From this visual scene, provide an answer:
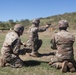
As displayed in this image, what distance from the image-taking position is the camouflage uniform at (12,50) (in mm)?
11125

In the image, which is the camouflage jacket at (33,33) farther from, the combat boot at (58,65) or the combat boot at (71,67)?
the combat boot at (71,67)

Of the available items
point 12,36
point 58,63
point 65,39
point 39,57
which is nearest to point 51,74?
point 58,63

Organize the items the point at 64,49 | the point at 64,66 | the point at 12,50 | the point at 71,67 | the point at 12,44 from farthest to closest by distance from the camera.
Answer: the point at 12,50 → the point at 12,44 → the point at 64,49 → the point at 71,67 → the point at 64,66

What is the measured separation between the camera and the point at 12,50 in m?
11.2

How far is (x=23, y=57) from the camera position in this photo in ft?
46.7

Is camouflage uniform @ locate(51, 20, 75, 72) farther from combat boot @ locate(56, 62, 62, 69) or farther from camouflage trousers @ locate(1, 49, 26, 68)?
camouflage trousers @ locate(1, 49, 26, 68)

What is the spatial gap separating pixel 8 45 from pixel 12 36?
0.37 m

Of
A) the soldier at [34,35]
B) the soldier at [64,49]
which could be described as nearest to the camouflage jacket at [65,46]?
the soldier at [64,49]

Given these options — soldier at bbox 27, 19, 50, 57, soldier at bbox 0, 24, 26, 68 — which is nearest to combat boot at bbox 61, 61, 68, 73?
soldier at bbox 0, 24, 26, 68

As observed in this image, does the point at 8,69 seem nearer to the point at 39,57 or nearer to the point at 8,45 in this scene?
the point at 8,45

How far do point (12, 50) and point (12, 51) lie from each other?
6 cm

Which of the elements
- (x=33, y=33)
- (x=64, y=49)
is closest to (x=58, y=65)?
(x=64, y=49)

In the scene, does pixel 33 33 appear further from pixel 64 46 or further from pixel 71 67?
pixel 71 67

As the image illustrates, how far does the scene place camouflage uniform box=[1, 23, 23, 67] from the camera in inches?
438
